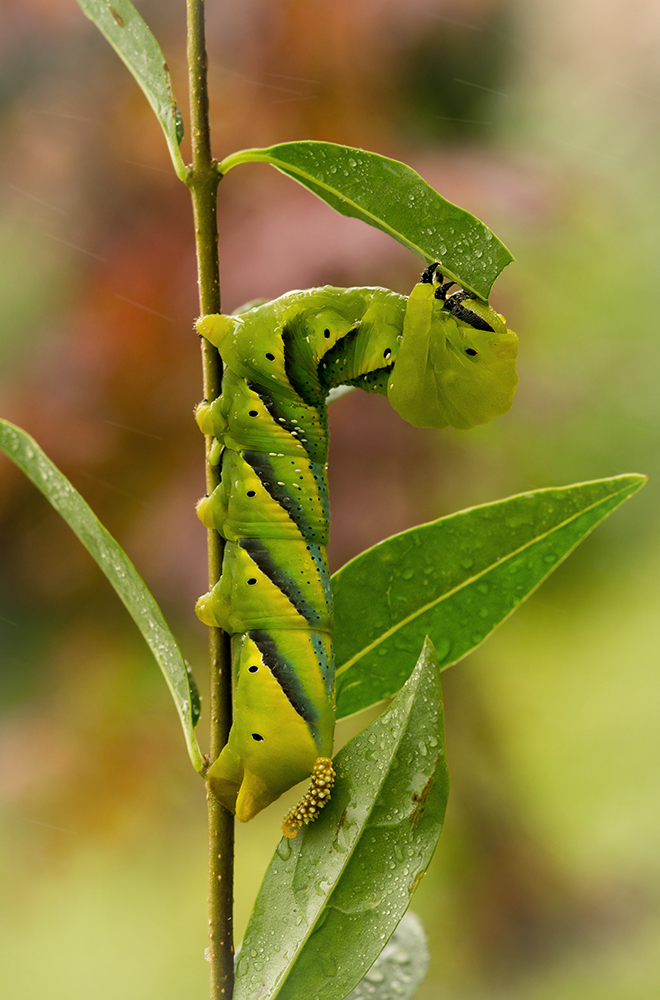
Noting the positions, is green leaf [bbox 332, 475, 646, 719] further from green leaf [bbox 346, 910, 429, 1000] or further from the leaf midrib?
green leaf [bbox 346, 910, 429, 1000]

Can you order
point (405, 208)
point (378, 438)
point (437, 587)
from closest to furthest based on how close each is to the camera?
point (405, 208), point (437, 587), point (378, 438)

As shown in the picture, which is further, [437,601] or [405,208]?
[437,601]

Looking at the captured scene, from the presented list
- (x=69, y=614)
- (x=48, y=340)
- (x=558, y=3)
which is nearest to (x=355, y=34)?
(x=558, y=3)

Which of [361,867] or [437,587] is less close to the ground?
[437,587]

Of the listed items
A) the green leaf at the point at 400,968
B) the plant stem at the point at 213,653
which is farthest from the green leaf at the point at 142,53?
the green leaf at the point at 400,968

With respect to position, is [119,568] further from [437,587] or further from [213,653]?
[437,587]

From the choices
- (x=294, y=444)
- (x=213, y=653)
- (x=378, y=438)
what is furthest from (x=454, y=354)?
(x=378, y=438)

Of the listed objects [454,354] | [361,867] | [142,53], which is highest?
[142,53]
